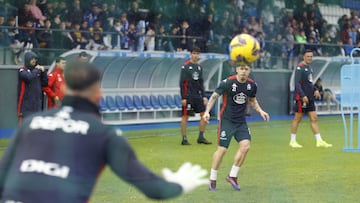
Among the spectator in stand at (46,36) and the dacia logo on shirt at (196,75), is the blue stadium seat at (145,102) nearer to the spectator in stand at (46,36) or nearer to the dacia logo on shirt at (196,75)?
the spectator in stand at (46,36)

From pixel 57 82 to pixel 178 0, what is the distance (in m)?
5.51

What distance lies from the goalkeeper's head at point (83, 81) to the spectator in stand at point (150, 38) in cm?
1430

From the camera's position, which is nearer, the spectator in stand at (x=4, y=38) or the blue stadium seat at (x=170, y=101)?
the spectator in stand at (x=4, y=38)

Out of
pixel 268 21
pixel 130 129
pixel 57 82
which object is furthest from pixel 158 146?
pixel 268 21

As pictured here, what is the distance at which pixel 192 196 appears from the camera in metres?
9.30

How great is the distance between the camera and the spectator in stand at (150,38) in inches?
722

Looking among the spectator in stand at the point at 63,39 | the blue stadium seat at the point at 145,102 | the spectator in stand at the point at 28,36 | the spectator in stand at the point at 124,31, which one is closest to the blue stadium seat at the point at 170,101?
the blue stadium seat at the point at 145,102

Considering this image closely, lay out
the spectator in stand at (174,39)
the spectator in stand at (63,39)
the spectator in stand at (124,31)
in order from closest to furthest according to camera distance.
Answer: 1. the spectator in stand at (63,39)
2. the spectator in stand at (124,31)
3. the spectator in stand at (174,39)

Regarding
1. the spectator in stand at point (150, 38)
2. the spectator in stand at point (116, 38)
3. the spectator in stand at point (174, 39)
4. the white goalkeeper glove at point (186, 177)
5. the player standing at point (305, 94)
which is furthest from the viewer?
the spectator in stand at point (174, 39)

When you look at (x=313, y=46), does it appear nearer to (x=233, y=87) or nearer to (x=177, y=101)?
(x=177, y=101)

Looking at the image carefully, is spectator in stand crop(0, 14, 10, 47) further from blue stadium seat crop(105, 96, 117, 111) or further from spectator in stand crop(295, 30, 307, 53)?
spectator in stand crop(295, 30, 307, 53)

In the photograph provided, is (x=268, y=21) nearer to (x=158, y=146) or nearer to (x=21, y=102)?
(x=158, y=146)

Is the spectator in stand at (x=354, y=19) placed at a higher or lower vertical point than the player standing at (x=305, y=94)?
higher

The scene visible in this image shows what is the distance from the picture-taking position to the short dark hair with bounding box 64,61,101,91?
3828mm
